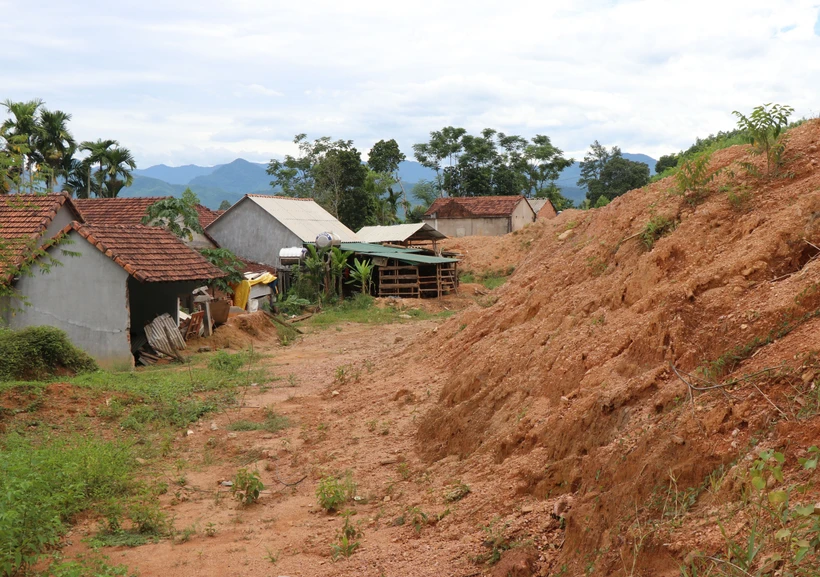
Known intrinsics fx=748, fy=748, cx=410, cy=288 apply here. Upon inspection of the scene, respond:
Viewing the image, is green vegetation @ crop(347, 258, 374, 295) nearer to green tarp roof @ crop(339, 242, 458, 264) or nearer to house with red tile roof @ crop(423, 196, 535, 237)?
green tarp roof @ crop(339, 242, 458, 264)

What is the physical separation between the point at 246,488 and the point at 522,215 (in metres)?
43.4

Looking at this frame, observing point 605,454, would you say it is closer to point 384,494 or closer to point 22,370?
point 384,494

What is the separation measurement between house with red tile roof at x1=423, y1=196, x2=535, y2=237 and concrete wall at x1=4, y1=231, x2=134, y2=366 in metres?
33.8

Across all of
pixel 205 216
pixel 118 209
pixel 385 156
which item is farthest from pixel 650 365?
pixel 385 156

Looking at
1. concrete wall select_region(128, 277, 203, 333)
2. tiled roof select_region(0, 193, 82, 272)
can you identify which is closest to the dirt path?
concrete wall select_region(128, 277, 203, 333)

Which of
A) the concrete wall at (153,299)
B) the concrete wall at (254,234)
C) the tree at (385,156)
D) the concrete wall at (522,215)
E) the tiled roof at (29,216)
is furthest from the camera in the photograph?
the tree at (385,156)

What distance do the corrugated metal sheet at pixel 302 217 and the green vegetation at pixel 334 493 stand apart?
Result: 21.5 metres

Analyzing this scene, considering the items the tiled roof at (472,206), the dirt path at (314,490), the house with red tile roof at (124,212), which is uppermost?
the tiled roof at (472,206)

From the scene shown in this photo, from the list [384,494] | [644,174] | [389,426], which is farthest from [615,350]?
[644,174]

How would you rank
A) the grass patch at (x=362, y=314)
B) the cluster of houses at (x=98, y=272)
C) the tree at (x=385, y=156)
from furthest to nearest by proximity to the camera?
the tree at (x=385, y=156), the grass patch at (x=362, y=314), the cluster of houses at (x=98, y=272)

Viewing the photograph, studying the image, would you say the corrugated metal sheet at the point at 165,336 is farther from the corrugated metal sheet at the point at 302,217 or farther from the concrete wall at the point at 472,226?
the concrete wall at the point at 472,226

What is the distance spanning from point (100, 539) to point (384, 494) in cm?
269

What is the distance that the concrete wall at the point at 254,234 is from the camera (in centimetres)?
2927

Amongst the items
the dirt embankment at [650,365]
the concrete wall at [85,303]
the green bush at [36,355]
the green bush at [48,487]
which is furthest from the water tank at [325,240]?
the green bush at [48,487]
